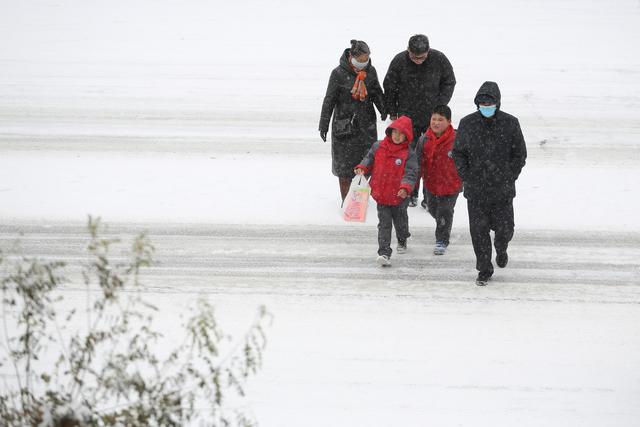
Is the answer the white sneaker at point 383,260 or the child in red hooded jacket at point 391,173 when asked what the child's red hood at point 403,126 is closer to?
the child in red hooded jacket at point 391,173

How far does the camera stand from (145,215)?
8.89 m

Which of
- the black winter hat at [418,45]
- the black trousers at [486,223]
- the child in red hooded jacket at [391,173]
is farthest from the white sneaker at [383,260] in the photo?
the black winter hat at [418,45]

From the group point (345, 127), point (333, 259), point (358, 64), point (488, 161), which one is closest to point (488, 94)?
point (488, 161)

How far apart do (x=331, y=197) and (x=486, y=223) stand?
282 centimetres

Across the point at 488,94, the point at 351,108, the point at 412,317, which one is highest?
the point at 488,94

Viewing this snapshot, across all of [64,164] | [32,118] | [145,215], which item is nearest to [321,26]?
[32,118]

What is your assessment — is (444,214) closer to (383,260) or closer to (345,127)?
(383,260)

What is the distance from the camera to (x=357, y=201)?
327 inches

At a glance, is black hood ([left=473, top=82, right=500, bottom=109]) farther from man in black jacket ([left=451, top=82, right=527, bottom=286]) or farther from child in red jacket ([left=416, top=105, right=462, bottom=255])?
child in red jacket ([left=416, top=105, right=462, bottom=255])

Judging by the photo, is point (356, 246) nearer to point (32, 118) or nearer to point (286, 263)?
point (286, 263)

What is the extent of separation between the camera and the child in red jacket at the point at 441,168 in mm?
7629

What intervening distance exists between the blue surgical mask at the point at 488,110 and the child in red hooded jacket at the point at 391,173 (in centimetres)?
82

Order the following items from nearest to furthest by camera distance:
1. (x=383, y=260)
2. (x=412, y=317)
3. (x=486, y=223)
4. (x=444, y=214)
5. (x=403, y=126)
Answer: (x=412, y=317) → (x=486, y=223) → (x=403, y=126) → (x=383, y=260) → (x=444, y=214)

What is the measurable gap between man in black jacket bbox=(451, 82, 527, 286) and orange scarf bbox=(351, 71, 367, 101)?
5.83 feet
